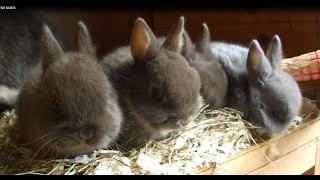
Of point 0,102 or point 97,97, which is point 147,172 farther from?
point 0,102

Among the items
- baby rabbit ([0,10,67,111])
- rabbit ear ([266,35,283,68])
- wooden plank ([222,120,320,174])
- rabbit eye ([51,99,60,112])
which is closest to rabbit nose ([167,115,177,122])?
wooden plank ([222,120,320,174])

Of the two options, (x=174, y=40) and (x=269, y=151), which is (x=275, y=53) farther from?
(x=174, y=40)

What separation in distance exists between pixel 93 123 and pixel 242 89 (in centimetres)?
80

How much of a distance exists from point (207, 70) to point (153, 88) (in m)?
0.38

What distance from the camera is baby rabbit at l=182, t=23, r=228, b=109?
170cm

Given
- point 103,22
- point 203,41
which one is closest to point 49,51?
point 203,41

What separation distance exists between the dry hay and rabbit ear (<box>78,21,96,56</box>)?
0.33m

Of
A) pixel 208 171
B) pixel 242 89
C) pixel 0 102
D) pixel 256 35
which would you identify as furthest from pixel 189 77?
pixel 256 35

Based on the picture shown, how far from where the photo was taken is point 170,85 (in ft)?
4.53

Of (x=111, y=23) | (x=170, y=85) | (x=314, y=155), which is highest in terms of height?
(x=111, y=23)

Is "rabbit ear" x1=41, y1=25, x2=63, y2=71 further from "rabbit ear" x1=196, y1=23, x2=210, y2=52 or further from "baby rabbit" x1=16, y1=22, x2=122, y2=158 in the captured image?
"rabbit ear" x1=196, y1=23, x2=210, y2=52

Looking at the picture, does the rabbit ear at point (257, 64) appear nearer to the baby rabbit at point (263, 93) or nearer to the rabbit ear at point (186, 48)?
the baby rabbit at point (263, 93)

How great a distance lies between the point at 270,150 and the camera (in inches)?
67.4

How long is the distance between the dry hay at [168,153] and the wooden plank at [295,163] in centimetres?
11
